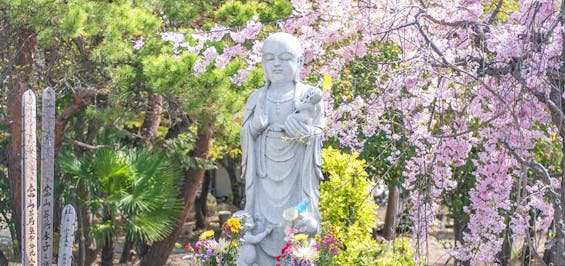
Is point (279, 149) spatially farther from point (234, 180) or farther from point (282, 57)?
point (234, 180)

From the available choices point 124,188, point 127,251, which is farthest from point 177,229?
point 124,188

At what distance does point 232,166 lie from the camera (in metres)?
20.5

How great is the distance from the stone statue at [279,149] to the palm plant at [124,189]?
4610mm

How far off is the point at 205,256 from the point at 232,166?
541 inches

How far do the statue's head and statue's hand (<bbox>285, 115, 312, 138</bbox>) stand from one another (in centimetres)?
36

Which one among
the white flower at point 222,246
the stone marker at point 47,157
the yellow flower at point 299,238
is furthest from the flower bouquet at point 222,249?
the stone marker at point 47,157

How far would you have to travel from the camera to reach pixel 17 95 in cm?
1085

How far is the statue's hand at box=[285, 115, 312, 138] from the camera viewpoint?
707cm

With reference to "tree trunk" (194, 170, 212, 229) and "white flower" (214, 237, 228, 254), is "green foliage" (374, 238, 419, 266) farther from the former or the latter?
"tree trunk" (194, 170, 212, 229)

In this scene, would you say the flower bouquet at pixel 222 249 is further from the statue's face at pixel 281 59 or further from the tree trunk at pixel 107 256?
the tree trunk at pixel 107 256

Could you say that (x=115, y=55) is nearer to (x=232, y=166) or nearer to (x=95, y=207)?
(x=95, y=207)

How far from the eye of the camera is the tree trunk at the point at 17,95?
10.7 meters

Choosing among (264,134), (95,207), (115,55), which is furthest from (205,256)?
(95,207)

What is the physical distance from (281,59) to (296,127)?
555 millimetres
